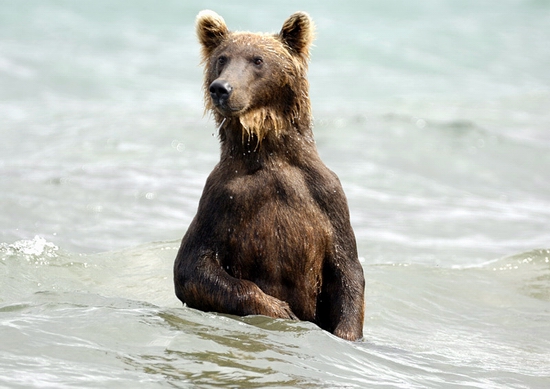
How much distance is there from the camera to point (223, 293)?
699 centimetres

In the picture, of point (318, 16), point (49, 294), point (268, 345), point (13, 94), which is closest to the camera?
point (268, 345)

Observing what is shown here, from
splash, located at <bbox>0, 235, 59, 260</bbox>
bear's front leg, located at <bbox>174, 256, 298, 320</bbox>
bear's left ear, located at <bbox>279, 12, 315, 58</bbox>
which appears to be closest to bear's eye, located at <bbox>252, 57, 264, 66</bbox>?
bear's left ear, located at <bbox>279, 12, 315, 58</bbox>

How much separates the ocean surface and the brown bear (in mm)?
254

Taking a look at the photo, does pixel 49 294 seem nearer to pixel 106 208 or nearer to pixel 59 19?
pixel 106 208

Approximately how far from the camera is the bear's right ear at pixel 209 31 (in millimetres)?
7586

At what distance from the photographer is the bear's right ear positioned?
7586 millimetres

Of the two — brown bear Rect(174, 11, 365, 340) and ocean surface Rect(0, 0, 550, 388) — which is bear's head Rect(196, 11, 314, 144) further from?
ocean surface Rect(0, 0, 550, 388)

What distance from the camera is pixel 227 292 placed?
6980 millimetres

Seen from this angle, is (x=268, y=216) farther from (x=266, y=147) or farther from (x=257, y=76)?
(x=257, y=76)

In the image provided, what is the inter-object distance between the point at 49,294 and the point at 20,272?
1555 millimetres

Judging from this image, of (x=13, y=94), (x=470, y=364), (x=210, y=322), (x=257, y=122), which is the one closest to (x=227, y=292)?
(x=210, y=322)

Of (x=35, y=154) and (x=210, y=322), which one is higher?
(x=35, y=154)

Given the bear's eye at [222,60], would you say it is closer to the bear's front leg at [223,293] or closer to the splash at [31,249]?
the bear's front leg at [223,293]

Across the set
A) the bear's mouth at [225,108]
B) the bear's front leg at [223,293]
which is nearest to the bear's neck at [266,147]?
the bear's mouth at [225,108]
